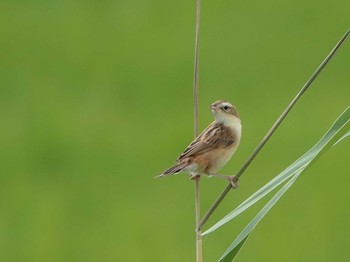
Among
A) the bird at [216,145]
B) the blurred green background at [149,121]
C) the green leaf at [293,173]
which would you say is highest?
the blurred green background at [149,121]

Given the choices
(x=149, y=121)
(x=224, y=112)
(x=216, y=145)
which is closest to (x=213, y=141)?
(x=216, y=145)

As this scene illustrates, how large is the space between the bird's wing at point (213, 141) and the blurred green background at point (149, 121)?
4431 mm

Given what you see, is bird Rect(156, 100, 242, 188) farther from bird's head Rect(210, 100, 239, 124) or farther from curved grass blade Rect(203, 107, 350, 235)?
curved grass blade Rect(203, 107, 350, 235)

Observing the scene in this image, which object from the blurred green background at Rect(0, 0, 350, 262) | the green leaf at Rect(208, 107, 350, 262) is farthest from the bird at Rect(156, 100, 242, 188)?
the blurred green background at Rect(0, 0, 350, 262)

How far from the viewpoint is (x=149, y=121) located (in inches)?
441

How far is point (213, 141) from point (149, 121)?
21.5 ft

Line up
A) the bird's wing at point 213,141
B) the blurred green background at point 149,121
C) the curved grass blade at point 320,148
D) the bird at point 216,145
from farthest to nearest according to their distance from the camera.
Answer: the blurred green background at point 149,121 → the bird's wing at point 213,141 → the bird at point 216,145 → the curved grass blade at point 320,148

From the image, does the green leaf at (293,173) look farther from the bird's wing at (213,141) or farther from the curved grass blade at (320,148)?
the bird's wing at (213,141)

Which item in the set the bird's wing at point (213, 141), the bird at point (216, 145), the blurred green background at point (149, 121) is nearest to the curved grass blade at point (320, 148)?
the bird at point (216, 145)

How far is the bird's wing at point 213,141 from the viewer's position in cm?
462

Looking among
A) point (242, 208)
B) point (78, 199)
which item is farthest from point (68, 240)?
point (242, 208)

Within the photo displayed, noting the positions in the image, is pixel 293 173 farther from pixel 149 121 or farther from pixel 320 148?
pixel 149 121

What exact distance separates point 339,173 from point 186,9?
3664mm

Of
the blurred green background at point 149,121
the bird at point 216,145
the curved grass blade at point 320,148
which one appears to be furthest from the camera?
the blurred green background at point 149,121
